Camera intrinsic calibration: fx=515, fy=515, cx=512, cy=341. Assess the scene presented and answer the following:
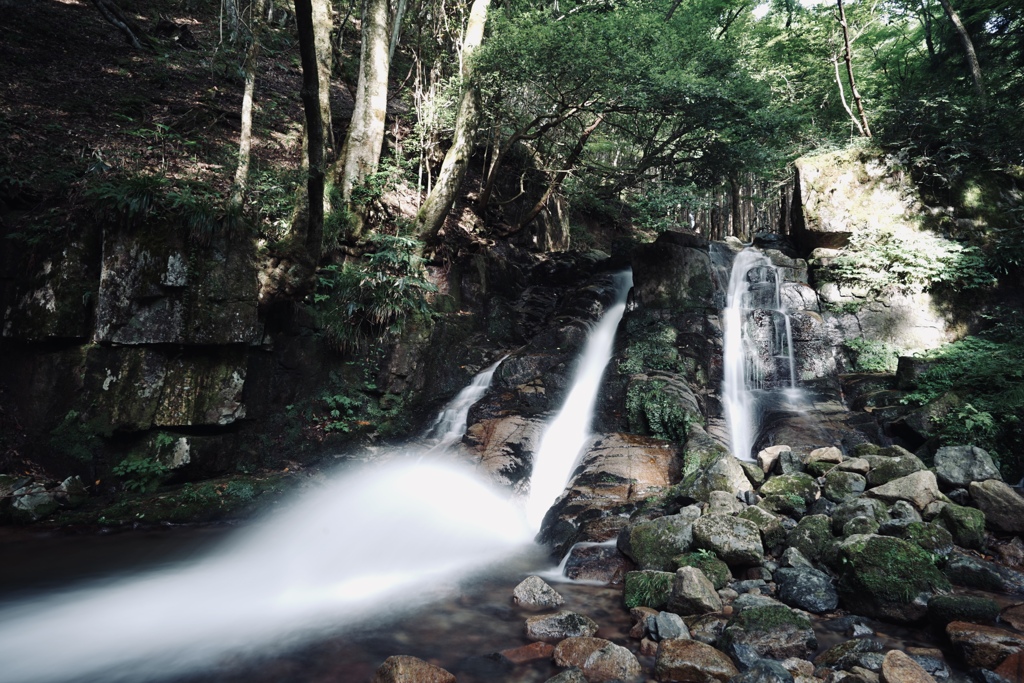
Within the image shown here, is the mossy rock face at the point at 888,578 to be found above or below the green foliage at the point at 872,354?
below

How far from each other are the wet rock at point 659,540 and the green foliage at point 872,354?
679 cm

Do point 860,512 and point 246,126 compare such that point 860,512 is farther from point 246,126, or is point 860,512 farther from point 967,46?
point 967,46

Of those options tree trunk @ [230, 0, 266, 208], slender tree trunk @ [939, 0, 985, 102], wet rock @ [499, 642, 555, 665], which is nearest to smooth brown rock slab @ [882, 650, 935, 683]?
wet rock @ [499, 642, 555, 665]

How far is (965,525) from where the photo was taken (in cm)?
475

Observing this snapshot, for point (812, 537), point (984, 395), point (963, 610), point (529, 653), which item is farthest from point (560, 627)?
point (984, 395)

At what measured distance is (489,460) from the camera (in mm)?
7961

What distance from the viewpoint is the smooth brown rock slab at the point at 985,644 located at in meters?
3.18

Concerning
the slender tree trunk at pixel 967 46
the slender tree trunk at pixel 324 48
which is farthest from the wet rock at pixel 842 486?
the slender tree trunk at pixel 967 46

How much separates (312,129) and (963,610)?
26.5 ft

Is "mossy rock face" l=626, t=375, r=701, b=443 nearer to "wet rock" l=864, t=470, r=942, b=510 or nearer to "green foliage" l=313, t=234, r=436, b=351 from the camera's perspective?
"wet rock" l=864, t=470, r=942, b=510

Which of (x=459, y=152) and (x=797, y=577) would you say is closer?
(x=797, y=577)

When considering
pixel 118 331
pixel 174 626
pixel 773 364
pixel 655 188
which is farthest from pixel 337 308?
pixel 655 188

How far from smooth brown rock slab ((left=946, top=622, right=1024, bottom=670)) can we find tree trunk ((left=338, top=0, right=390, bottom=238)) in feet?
34.9

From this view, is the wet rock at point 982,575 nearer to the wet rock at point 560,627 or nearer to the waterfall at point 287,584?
the wet rock at point 560,627
